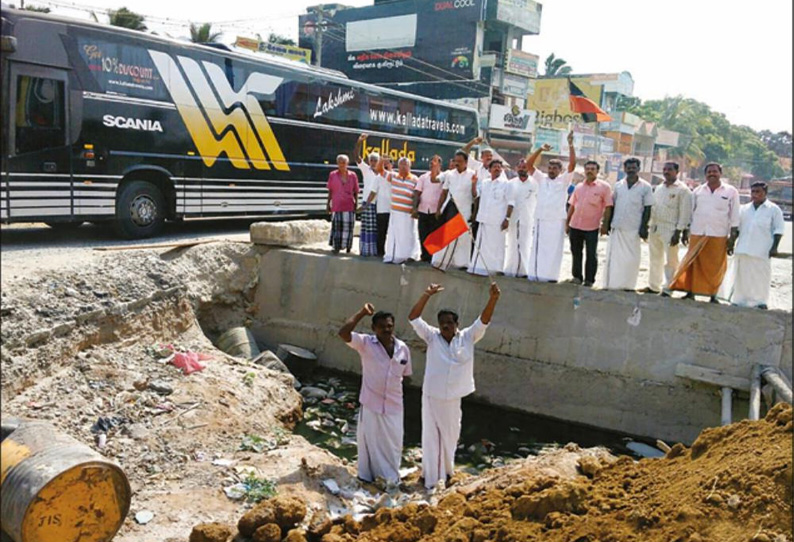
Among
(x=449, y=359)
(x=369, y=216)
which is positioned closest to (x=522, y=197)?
(x=369, y=216)

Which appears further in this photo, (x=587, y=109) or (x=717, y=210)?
(x=587, y=109)

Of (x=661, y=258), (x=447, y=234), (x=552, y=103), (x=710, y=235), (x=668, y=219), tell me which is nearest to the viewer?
(x=710, y=235)

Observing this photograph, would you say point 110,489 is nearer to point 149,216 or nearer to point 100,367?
point 100,367

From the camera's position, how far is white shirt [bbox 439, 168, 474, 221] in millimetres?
8541

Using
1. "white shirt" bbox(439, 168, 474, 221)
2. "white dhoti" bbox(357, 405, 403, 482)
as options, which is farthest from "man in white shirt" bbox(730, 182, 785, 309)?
"white dhoti" bbox(357, 405, 403, 482)

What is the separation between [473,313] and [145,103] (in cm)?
566

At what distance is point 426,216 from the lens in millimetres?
9055

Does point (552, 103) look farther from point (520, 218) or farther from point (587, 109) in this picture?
point (520, 218)

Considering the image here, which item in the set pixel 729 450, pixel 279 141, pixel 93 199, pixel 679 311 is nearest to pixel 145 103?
pixel 93 199

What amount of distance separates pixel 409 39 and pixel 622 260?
1100 inches

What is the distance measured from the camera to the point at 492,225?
8.38m

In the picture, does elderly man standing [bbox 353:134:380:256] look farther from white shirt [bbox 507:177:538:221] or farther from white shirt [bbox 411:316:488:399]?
white shirt [bbox 411:316:488:399]

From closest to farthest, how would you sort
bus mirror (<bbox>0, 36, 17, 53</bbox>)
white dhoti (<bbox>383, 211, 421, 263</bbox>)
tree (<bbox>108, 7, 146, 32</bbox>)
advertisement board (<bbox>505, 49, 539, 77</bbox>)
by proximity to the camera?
bus mirror (<bbox>0, 36, 17, 53</bbox>) < white dhoti (<bbox>383, 211, 421, 263</bbox>) < tree (<bbox>108, 7, 146, 32</bbox>) < advertisement board (<bbox>505, 49, 539, 77</bbox>)

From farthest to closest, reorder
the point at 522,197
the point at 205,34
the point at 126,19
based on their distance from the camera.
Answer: the point at 205,34 → the point at 126,19 → the point at 522,197
